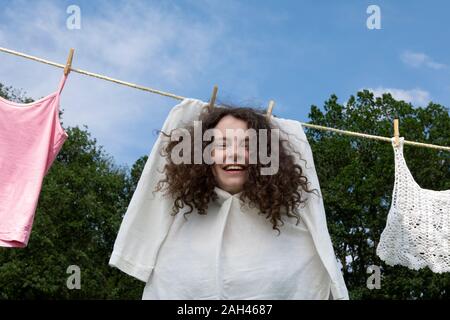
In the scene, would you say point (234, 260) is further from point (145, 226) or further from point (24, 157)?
point (24, 157)

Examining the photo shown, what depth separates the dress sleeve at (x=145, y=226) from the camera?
262cm

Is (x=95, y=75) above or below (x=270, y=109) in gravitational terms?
above

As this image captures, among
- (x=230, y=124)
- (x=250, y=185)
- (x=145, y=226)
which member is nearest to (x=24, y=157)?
(x=145, y=226)

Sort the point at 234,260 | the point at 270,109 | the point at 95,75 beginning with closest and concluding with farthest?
the point at 234,260, the point at 270,109, the point at 95,75

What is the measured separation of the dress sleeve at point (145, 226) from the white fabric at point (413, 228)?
4.61 ft

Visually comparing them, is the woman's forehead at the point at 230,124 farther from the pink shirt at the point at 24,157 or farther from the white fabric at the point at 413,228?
the white fabric at the point at 413,228

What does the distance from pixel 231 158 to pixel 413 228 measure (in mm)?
1375

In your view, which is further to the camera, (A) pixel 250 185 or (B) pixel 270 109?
(B) pixel 270 109

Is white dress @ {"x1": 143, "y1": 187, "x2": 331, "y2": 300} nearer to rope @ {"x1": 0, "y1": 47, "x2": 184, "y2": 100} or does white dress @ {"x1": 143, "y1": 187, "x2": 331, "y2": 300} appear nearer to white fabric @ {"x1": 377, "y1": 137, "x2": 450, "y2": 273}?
rope @ {"x1": 0, "y1": 47, "x2": 184, "y2": 100}

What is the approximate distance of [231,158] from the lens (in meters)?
2.58

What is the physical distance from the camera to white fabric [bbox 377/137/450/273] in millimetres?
3488

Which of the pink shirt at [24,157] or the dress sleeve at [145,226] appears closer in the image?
the dress sleeve at [145,226]

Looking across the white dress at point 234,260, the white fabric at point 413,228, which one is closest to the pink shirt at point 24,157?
the white dress at point 234,260

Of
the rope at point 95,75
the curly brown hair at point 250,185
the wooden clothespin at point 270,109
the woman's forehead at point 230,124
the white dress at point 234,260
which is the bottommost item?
the white dress at point 234,260
